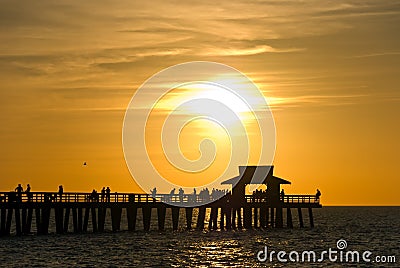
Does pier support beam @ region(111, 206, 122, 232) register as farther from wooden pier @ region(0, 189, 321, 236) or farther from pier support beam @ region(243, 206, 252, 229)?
pier support beam @ region(243, 206, 252, 229)

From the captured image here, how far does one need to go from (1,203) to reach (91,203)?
8521 millimetres

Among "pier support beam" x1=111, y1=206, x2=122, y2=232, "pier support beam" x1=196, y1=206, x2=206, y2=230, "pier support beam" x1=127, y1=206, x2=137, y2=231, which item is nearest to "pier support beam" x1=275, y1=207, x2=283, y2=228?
"pier support beam" x1=196, y1=206, x2=206, y2=230

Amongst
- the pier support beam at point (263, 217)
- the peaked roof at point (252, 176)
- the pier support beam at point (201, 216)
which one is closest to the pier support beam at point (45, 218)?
the pier support beam at point (201, 216)

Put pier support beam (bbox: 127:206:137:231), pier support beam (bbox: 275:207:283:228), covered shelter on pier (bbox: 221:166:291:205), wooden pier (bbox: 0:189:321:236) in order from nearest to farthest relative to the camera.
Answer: wooden pier (bbox: 0:189:321:236)
pier support beam (bbox: 127:206:137:231)
covered shelter on pier (bbox: 221:166:291:205)
pier support beam (bbox: 275:207:283:228)

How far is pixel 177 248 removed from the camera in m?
69.9

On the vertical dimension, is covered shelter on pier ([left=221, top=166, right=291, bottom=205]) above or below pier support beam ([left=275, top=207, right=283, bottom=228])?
above

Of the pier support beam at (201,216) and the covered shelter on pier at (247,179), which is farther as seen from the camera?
the pier support beam at (201,216)

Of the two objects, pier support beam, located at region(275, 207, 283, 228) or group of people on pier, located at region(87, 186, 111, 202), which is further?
pier support beam, located at region(275, 207, 283, 228)

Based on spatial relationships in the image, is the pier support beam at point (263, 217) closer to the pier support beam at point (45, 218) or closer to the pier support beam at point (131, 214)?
the pier support beam at point (131, 214)

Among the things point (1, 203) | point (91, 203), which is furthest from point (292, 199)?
point (1, 203)

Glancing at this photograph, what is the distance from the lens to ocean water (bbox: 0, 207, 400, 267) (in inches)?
2351

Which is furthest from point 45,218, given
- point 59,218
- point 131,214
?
point 131,214

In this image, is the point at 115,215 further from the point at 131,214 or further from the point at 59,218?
the point at 59,218

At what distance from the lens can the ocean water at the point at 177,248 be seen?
59.7 metres
